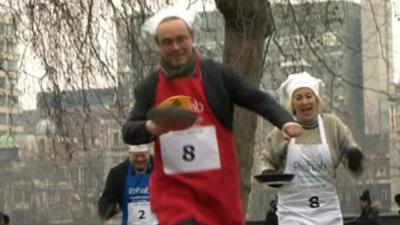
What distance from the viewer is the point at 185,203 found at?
23.1 feet

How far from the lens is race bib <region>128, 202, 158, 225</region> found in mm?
12562

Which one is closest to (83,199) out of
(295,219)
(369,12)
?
(369,12)

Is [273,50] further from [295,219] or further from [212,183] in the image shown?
[212,183]

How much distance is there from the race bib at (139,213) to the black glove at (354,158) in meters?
3.95

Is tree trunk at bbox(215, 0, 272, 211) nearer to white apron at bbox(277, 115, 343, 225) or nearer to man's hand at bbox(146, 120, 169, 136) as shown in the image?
white apron at bbox(277, 115, 343, 225)

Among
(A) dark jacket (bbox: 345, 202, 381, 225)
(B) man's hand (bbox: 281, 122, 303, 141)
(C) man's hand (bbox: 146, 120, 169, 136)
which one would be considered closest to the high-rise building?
(A) dark jacket (bbox: 345, 202, 381, 225)

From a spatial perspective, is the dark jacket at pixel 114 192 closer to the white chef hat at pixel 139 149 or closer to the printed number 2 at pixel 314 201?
the white chef hat at pixel 139 149

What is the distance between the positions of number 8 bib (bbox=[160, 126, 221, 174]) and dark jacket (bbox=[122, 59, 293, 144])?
0.14m

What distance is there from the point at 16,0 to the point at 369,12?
4.75 metres

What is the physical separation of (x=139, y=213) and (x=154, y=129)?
19.5ft

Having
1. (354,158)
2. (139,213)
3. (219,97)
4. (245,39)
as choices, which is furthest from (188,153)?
(245,39)

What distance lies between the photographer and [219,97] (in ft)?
23.2

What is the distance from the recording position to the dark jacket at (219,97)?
23.0 ft

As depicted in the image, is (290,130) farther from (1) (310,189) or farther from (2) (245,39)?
(2) (245,39)
